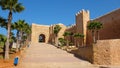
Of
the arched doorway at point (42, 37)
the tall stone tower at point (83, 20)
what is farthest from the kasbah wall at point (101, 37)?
the arched doorway at point (42, 37)

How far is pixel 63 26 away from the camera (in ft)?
181

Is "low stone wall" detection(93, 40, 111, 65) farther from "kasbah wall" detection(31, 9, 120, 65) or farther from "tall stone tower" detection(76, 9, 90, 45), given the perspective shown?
"tall stone tower" detection(76, 9, 90, 45)

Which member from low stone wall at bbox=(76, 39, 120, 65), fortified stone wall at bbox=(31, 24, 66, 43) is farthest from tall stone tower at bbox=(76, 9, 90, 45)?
low stone wall at bbox=(76, 39, 120, 65)

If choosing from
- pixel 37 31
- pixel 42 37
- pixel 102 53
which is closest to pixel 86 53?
pixel 102 53

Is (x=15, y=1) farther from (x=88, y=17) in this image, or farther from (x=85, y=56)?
(x=88, y=17)

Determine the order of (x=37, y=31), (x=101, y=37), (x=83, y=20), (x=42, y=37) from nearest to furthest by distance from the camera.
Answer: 1. (x=101, y=37)
2. (x=83, y=20)
3. (x=37, y=31)
4. (x=42, y=37)

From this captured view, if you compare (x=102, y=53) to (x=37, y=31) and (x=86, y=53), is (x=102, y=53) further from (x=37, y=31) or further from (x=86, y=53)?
(x=37, y=31)

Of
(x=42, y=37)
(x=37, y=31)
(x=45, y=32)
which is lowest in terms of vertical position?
(x=42, y=37)

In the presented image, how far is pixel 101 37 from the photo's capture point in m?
33.9

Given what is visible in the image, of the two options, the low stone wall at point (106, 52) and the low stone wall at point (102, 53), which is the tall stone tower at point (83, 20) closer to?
the low stone wall at point (106, 52)

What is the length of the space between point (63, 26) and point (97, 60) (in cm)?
3682

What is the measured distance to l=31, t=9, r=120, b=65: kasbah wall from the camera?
18.1 meters

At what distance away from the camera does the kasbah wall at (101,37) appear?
1806 centimetres

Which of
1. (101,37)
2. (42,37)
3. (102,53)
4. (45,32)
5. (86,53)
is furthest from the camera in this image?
(42,37)
